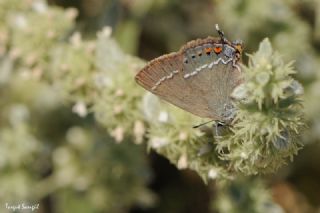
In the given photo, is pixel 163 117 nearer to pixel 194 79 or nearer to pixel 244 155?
pixel 194 79

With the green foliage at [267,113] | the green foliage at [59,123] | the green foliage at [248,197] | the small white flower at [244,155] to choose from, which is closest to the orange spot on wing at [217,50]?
the green foliage at [267,113]

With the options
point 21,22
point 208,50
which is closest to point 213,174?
point 208,50

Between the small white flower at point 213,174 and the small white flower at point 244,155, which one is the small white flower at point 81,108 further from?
the small white flower at point 244,155

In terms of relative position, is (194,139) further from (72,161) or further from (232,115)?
(72,161)

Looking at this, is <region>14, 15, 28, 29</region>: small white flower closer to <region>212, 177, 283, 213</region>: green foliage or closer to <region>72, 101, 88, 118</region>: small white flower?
<region>72, 101, 88, 118</region>: small white flower

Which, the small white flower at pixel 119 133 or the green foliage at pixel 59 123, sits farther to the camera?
the green foliage at pixel 59 123

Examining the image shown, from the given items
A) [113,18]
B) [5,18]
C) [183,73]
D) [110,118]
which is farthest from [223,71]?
[5,18]

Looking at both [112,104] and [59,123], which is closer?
[112,104]
